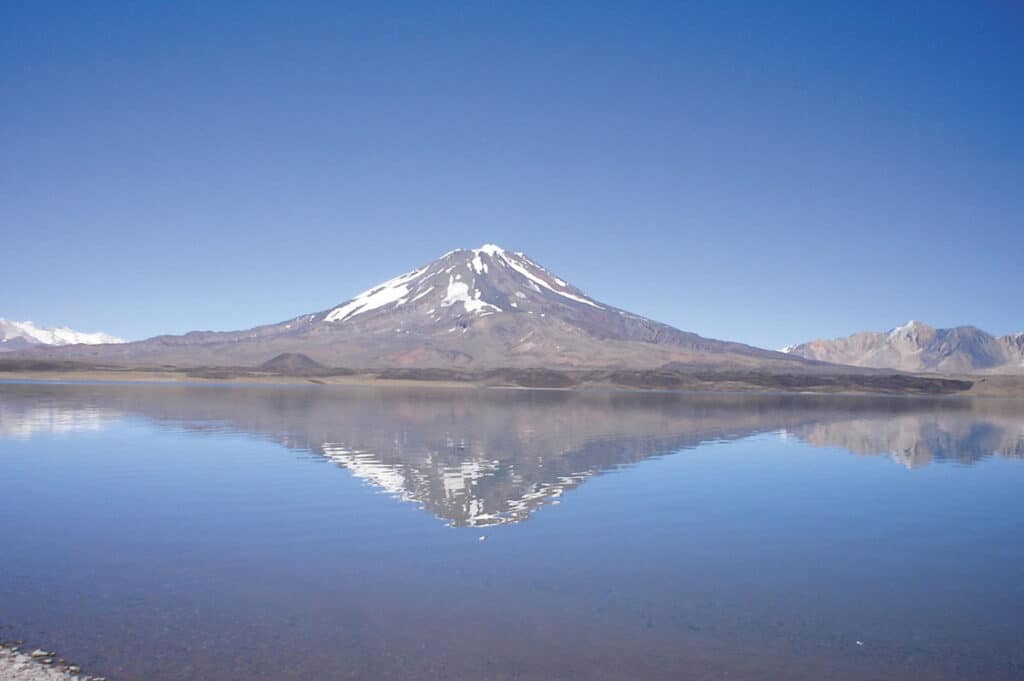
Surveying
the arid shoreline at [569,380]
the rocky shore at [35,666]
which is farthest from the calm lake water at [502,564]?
the arid shoreline at [569,380]

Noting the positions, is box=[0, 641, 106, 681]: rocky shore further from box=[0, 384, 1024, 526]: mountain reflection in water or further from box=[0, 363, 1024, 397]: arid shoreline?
box=[0, 363, 1024, 397]: arid shoreline

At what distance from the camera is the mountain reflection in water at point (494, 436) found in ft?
88.9

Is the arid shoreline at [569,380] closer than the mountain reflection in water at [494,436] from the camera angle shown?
No

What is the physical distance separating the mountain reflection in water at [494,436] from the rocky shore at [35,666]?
11.0 metres

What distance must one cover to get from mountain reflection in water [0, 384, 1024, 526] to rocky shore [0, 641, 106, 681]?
36.2ft

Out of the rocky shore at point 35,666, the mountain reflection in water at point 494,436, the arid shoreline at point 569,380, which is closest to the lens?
the rocky shore at point 35,666

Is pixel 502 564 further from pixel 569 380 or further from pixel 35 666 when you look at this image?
pixel 569 380

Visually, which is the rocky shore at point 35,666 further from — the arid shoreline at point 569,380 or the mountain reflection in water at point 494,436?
the arid shoreline at point 569,380

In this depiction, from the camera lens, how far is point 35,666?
36.1 ft

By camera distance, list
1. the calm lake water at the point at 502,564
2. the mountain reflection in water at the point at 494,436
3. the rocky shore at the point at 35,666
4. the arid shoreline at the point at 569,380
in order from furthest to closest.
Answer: the arid shoreline at the point at 569,380
the mountain reflection in water at the point at 494,436
the calm lake water at the point at 502,564
the rocky shore at the point at 35,666

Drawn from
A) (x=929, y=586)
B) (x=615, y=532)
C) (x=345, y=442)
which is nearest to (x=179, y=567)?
(x=615, y=532)

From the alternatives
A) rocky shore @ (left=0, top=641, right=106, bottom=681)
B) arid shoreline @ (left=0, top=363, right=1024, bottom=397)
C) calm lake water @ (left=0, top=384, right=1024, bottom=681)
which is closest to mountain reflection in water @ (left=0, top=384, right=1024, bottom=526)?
calm lake water @ (left=0, top=384, right=1024, bottom=681)

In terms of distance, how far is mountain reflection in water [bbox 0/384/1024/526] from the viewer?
27.1 metres

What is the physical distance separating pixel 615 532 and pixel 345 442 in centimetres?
2254
